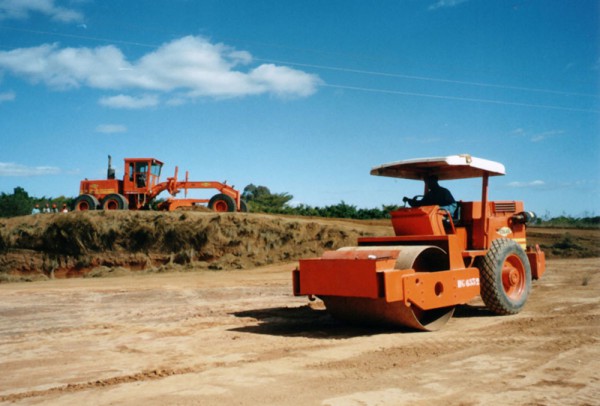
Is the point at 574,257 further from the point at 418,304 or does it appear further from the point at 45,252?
the point at 45,252

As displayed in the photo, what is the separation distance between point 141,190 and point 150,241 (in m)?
4.83

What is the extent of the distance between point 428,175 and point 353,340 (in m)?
3.44

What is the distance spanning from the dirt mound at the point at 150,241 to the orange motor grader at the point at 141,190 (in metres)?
2.77

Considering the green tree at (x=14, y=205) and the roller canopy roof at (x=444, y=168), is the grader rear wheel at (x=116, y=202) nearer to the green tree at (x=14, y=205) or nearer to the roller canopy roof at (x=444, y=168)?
the roller canopy roof at (x=444, y=168)

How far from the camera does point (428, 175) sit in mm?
9250

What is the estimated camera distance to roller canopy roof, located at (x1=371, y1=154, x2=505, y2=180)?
8.27 meters

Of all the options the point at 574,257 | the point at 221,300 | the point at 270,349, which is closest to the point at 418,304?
the point at 270,349

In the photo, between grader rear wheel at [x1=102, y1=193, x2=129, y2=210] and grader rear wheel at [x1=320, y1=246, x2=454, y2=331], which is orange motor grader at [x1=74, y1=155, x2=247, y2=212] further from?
grader rear wheel at [x1=320, y1=246, x2=454, y2=331]

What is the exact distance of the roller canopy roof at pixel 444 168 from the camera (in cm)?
827

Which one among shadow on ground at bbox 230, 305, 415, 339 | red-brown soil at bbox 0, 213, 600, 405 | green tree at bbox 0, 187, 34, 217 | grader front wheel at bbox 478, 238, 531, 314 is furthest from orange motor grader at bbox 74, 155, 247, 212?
green tree at bbox 0, 187, 34, 217

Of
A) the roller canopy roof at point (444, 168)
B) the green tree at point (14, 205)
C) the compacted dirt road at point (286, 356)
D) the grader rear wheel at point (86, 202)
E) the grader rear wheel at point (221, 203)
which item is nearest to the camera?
the compacted dirt road at point (286, 356)

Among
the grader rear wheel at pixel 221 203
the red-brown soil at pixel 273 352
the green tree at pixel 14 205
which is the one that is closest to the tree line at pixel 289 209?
the green tree at pixel 14 205

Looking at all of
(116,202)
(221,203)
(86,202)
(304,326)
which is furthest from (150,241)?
(304,326)

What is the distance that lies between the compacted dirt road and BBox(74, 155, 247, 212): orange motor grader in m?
13.9
